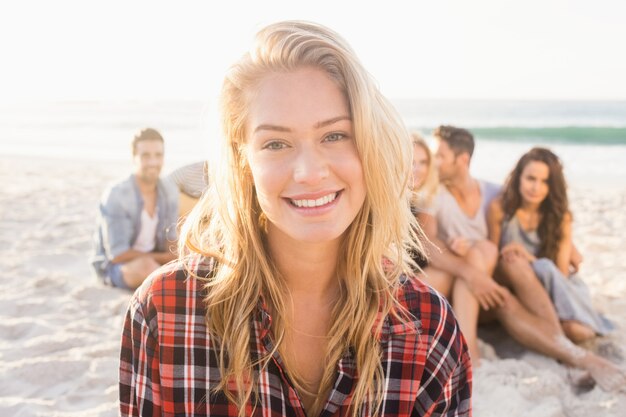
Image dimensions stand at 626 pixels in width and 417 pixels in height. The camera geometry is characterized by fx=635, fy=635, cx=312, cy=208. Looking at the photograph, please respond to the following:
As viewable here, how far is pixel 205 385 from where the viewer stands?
5.74ft

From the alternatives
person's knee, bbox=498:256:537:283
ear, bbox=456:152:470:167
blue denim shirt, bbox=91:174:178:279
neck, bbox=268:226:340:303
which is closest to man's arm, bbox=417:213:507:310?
person's knee, bbox=498:256:537:283

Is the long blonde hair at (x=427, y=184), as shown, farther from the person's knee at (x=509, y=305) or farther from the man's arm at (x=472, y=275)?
the person's knee at (x=509, y=305)

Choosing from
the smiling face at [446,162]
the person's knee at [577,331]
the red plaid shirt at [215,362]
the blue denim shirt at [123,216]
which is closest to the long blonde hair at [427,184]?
the smiling face at [446,162]

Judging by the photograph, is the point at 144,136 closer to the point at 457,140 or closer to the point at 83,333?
the point at 83,333

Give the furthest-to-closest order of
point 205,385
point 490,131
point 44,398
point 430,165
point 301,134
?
point 490,131 → point 430,165 → point 44,398 → point 205,385 → point 301,134

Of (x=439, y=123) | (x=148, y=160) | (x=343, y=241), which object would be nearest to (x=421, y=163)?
(x=148, y=160)

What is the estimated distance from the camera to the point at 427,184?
4.37m

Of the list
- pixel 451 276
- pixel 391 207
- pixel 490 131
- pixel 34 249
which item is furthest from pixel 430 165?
pixel 490 131

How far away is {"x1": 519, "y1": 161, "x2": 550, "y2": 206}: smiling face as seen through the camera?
4.15 m

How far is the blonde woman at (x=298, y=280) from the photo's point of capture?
65.0 inches

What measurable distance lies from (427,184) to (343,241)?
2.56 m

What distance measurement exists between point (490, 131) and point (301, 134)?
19.4 meters

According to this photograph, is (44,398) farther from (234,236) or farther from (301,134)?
(301,134)

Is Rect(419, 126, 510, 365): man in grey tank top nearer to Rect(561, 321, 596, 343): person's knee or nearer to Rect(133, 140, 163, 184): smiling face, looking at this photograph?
Rect(561, 321, 596, 343): person's knee
